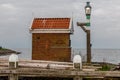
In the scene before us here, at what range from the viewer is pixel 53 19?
32.4 metres

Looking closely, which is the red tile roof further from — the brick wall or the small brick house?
the brick wall

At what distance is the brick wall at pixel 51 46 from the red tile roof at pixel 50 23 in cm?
57

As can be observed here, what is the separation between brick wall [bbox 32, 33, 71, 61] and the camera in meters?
30.7

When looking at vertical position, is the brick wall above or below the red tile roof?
below

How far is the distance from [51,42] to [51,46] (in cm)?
31

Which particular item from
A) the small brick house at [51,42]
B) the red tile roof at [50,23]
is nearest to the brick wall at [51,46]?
the small brick house at [51,42]

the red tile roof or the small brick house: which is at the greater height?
the red tile roof

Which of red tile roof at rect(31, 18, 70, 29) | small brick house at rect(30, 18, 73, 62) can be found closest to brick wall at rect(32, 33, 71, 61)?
small brick house at rect(30, 18, 73, 62)

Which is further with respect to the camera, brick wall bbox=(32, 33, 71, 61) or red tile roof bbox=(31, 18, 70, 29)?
red tile roof bbox=(31, 18, 70, 29)

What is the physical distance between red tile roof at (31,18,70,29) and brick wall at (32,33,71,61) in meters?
0.57

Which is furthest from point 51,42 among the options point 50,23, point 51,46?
point 50,23

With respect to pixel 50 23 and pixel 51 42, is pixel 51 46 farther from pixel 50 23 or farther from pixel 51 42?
pixel 50 23

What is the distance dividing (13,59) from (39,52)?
9262 mm

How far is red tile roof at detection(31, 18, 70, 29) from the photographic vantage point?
102 ft
